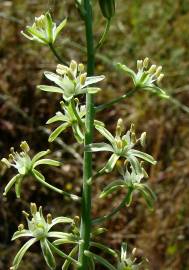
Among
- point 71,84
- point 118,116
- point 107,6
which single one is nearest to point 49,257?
point 71,84

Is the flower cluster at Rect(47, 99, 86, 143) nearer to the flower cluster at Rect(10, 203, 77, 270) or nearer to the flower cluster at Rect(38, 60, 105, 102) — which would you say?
the flower cluster at Rect(38, 60, 105, 102)

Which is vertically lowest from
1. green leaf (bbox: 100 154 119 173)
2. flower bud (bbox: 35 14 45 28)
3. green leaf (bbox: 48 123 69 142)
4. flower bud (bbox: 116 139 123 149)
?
green leaf (bbox: 100 154 119 173)

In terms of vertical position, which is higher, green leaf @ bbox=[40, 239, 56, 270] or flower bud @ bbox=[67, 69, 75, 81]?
flower bud @ bbox=[67, 69, 75, 81]

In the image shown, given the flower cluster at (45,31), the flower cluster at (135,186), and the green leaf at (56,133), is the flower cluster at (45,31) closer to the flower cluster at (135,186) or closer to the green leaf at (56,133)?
the green leaf at (56,133)

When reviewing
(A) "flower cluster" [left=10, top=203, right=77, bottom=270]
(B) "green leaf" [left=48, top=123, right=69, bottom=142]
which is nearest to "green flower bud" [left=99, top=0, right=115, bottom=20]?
(B) "green leaf" [left=48, top=123, right=69, bottom=142]

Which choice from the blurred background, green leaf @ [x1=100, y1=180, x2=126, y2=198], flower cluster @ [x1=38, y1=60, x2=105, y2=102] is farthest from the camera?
the blurred background

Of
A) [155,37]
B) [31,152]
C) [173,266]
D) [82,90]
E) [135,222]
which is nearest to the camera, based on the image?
[82,90]

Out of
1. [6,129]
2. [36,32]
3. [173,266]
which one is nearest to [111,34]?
[6,129]

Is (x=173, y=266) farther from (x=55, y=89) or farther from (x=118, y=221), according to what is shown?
(x=55, y=89)

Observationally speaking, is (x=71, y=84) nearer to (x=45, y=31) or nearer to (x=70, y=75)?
(x=70, y=75)
